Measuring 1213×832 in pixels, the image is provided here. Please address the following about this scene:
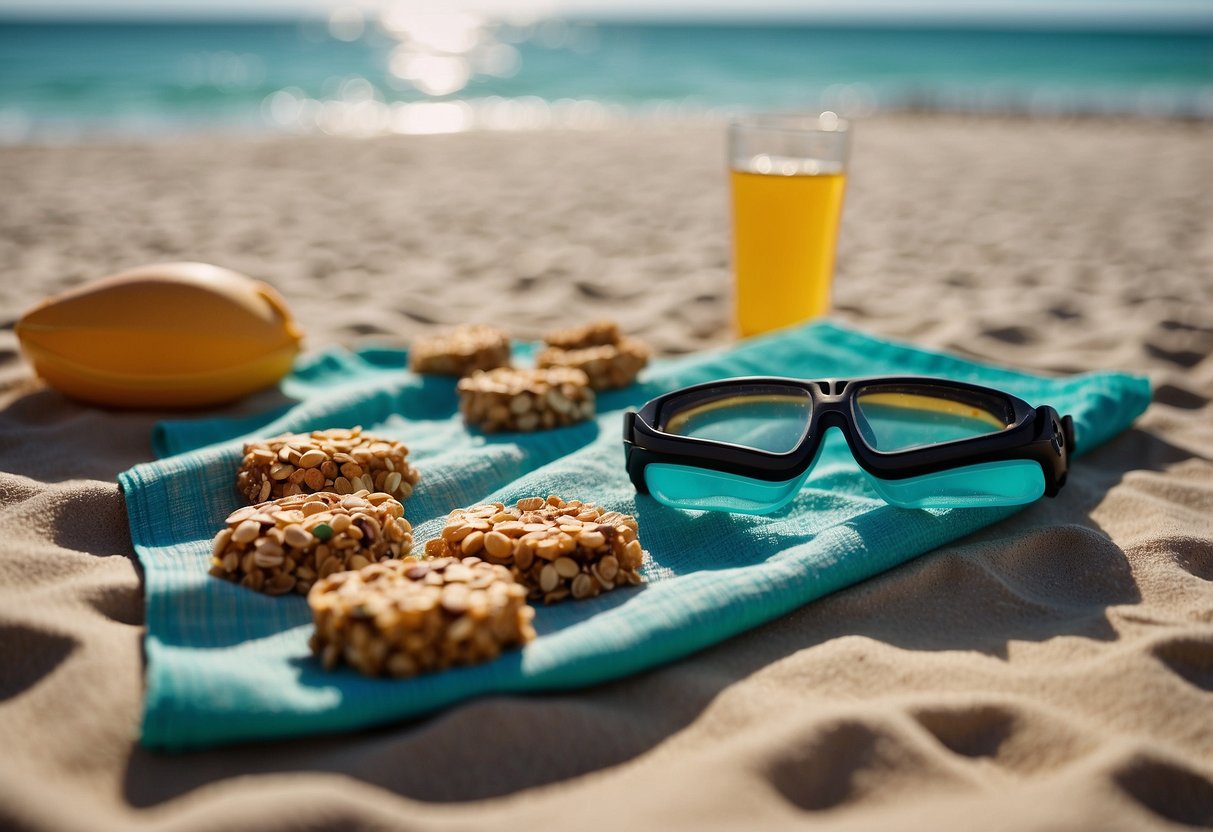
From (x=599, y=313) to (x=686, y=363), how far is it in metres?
0.92

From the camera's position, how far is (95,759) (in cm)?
101

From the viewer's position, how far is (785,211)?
2570 mm

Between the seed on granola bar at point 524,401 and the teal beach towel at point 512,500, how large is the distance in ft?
0.11

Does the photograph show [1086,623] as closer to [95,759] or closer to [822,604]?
[822,604]

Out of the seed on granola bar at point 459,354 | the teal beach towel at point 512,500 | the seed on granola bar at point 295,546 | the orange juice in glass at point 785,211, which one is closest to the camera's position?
the teal beach towel at point 512,500

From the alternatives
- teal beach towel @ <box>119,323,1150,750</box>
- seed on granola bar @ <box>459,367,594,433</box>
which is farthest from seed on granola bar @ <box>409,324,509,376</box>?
seed on granola bar @ <box>459,367,594,433</box>

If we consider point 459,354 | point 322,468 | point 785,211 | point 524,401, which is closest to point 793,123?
point 785,211

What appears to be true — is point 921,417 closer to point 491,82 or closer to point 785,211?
point 785,211

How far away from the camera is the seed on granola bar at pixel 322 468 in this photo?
5.19ft

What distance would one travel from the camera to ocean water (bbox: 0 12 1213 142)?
11234mm

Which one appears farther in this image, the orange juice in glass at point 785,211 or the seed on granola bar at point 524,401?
the orange juice in glass at point 785,211

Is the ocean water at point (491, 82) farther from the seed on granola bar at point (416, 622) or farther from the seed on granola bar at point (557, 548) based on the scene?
the seed on granola bar at point (416, 622)

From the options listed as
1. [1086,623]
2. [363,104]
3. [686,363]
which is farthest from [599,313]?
[363,104]

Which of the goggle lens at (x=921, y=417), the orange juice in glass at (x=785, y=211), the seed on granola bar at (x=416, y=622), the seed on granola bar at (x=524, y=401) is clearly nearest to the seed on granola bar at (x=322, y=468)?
the seed on granola bar at (x=524, y=401)
